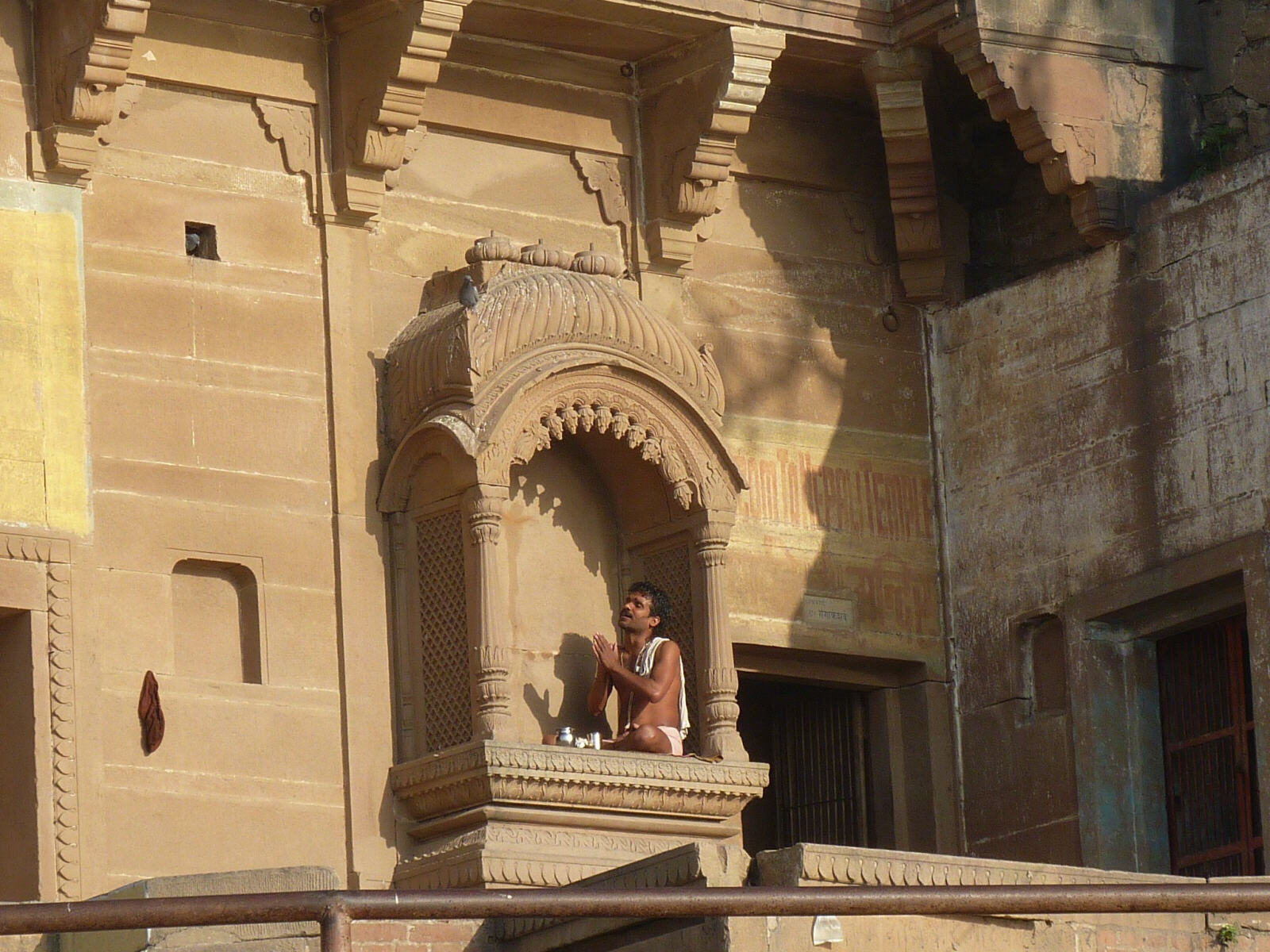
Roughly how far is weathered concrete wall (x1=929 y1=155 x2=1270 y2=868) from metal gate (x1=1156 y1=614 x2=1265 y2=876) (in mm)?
358

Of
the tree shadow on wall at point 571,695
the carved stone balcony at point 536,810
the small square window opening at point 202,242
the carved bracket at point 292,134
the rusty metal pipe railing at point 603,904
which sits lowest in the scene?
the rusty metal pipe railing at point 603,904

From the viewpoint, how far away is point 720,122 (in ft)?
47.6

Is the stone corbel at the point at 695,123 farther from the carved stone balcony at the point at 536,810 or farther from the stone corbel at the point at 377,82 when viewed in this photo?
the carved stone balcony at the point at 536,810

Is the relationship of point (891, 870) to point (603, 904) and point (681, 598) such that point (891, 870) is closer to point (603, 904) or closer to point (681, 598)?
point (603, 904)

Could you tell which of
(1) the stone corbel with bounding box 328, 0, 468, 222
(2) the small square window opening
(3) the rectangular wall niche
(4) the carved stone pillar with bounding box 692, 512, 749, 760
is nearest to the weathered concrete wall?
(4) the carved stone pillar with bounding box 692, 512, 749, 760

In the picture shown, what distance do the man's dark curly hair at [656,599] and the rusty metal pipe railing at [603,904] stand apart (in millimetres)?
5843

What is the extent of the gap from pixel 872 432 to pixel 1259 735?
2769 millimetres

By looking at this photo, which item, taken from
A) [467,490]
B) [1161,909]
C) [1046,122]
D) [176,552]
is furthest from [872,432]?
[1161,909]

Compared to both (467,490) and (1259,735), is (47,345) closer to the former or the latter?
(467,490)

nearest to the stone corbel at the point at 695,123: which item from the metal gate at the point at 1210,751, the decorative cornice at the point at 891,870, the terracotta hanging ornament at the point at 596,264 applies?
the terracotta hanging ornament at the point at 596,264

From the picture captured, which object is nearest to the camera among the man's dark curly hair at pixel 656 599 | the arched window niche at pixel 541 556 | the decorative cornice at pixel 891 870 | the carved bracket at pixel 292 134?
the decorative cornice at pixel 891 870

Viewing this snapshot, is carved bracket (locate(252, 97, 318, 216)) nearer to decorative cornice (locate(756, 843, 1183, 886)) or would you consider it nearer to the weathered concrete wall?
the weathered concrete wall

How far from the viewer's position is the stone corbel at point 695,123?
47.3 ft

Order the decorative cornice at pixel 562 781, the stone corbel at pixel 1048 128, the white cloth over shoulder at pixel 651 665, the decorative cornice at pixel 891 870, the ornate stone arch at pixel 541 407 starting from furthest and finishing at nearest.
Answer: the stone corbel at pixel 1048 128, the white cloth over shoulder at pixel 651 665, the ornate stone arch at pixel 541 407, the decorative cornice at pixel 562 781, the decorative cornice at pixel 891 870
